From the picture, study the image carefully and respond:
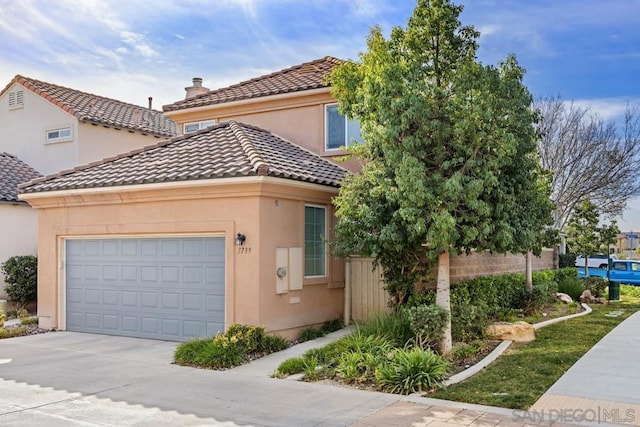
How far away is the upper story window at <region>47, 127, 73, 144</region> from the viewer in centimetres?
2196

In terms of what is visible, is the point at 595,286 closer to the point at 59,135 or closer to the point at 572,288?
the point at 572,288

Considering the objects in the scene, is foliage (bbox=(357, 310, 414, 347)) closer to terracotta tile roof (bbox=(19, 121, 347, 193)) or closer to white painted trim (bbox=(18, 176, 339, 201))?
white painted trim (bbox=(18, 176, 339, 201))

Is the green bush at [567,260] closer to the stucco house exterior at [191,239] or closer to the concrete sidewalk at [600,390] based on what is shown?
the concrete sidewalk at [600,390]

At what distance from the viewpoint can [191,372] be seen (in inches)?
393

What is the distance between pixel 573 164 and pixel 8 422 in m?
25.4

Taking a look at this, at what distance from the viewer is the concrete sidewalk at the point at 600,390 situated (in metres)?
7.28

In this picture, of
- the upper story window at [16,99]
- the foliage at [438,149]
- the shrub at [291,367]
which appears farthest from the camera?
the upper story window at [16,99]

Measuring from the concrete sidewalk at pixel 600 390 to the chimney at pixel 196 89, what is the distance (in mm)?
16652

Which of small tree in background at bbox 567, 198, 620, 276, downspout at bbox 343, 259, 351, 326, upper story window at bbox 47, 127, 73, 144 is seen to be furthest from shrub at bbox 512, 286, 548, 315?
upper story window at bbox 47, 127, 73, 144

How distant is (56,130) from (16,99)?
2890 millimetres

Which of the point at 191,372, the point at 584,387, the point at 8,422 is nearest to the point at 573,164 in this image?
the point at 584,387

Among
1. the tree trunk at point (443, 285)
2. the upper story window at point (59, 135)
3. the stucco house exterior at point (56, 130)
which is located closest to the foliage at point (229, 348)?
the tree trunk at point (443, 285)

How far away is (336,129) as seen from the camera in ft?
51.3

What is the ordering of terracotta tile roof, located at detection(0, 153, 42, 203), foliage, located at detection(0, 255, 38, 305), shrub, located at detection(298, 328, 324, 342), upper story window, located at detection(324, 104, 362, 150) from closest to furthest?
shrub, located at detection(298, 328, 324, 342) < upper story window, located at detection(324, 104, 362, 150) < foliage, located at detection(0, 255, 38, 305) < terracotta tile roof, located at detection(0, 153, 42, 203)
